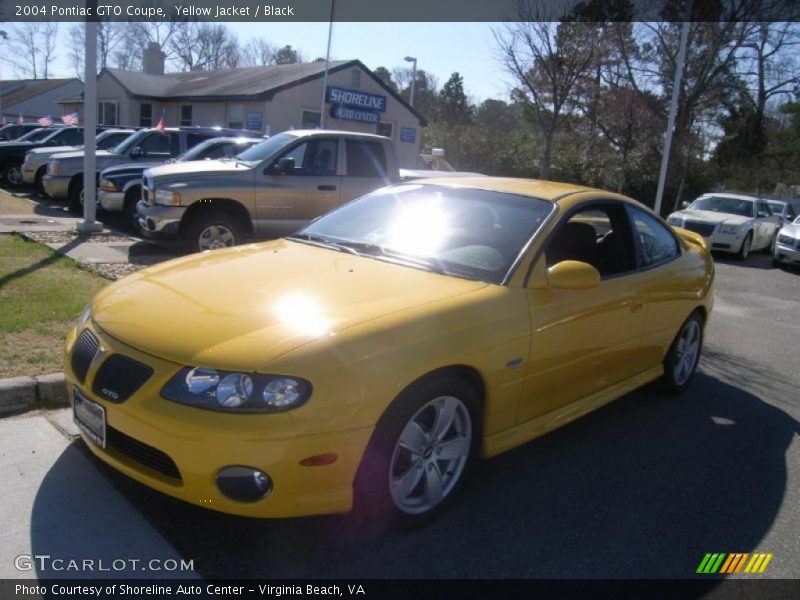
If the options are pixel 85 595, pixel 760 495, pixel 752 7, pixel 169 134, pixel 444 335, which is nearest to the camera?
pixel 85 595

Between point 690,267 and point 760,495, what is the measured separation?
198cm

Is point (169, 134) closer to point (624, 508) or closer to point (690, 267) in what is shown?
point (690, 267)

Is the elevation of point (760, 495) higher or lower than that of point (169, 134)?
lower

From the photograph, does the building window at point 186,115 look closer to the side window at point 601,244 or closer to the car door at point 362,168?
the car door at point 362,168

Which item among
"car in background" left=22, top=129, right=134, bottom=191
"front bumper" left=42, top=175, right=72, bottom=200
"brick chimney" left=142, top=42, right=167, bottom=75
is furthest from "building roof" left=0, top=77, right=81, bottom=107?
"front bumper" left=42, top=175, right=72, bottom=200

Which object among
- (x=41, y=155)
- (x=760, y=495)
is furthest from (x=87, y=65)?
(x=760, y=495)

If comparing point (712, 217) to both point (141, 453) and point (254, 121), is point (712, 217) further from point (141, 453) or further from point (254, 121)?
point (254, 121)

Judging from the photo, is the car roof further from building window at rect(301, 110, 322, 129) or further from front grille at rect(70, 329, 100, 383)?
building window at rect(301, 110, 322, 129)

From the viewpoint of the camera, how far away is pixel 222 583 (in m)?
2.72

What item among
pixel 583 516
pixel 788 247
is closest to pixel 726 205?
pixel 788 247

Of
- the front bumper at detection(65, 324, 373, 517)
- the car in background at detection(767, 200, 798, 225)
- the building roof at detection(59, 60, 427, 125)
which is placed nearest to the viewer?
the front bumper at detection(65, 324, 373, 517)

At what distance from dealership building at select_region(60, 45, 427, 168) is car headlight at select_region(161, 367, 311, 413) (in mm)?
21455

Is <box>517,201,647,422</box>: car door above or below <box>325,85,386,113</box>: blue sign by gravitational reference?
below

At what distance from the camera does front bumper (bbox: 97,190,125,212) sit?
1149 centimetres
